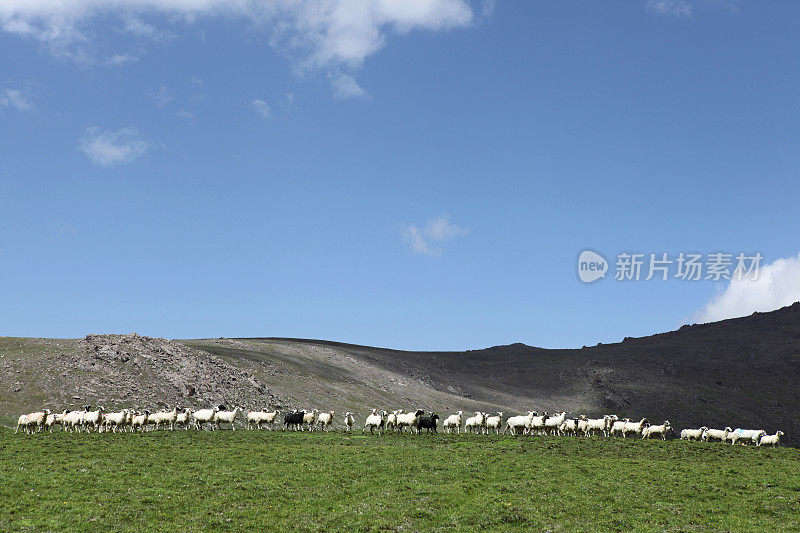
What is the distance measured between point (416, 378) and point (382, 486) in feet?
330

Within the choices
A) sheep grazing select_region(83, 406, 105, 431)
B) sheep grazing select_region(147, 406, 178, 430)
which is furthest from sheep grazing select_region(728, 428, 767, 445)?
sheep grazing select_region(83, 406, 105, 431)

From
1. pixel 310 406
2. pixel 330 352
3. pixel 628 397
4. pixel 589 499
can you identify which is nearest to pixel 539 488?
pixel 589 499

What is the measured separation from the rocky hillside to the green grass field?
86.7ft

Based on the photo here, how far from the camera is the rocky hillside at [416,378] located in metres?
68.5

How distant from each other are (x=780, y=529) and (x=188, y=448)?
3074 cm

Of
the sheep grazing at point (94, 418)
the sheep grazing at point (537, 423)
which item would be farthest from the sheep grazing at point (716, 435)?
the sheep grazing at point (94, 418)

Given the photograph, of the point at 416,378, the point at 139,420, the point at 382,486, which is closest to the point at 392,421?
the point at 139,420

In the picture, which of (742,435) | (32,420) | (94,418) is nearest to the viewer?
(32,420)

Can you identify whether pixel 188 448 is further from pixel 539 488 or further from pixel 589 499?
pixel 589 499

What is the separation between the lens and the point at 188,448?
1537 inches

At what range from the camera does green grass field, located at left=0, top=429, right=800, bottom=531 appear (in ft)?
79.0

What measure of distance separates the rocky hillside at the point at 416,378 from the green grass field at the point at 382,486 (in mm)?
Answer: 26429

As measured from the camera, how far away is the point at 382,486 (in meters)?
29.7

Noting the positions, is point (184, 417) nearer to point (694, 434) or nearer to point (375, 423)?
point (375, 423)
